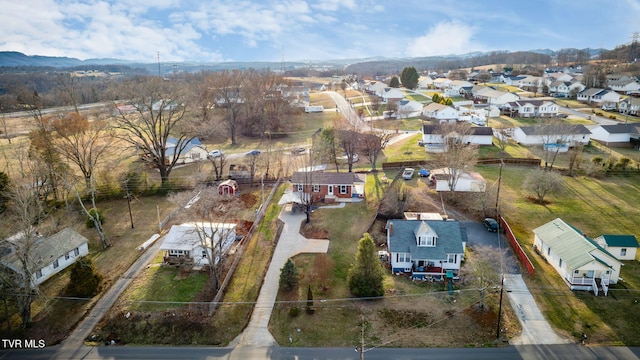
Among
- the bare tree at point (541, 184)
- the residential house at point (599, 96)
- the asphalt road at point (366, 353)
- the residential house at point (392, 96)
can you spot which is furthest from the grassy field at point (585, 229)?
the residential house at point (599, 96)

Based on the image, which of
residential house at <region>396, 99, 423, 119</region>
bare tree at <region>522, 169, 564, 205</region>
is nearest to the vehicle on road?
bare tree at <region>522, 169, 564, 205</region>

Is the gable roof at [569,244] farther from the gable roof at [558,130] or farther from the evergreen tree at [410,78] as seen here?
the evergreen tree at [410,78]

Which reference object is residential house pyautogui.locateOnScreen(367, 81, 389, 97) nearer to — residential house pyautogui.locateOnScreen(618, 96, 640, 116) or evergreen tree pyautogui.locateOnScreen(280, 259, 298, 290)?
residential house pyautogui.locateOnScreen(618, 96, 640, 116)

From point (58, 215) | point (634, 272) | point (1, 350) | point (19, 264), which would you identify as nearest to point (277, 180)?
point (58, 215)

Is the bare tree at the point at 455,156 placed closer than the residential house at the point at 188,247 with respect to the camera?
No

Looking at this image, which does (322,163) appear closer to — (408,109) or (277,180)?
(277,180)
